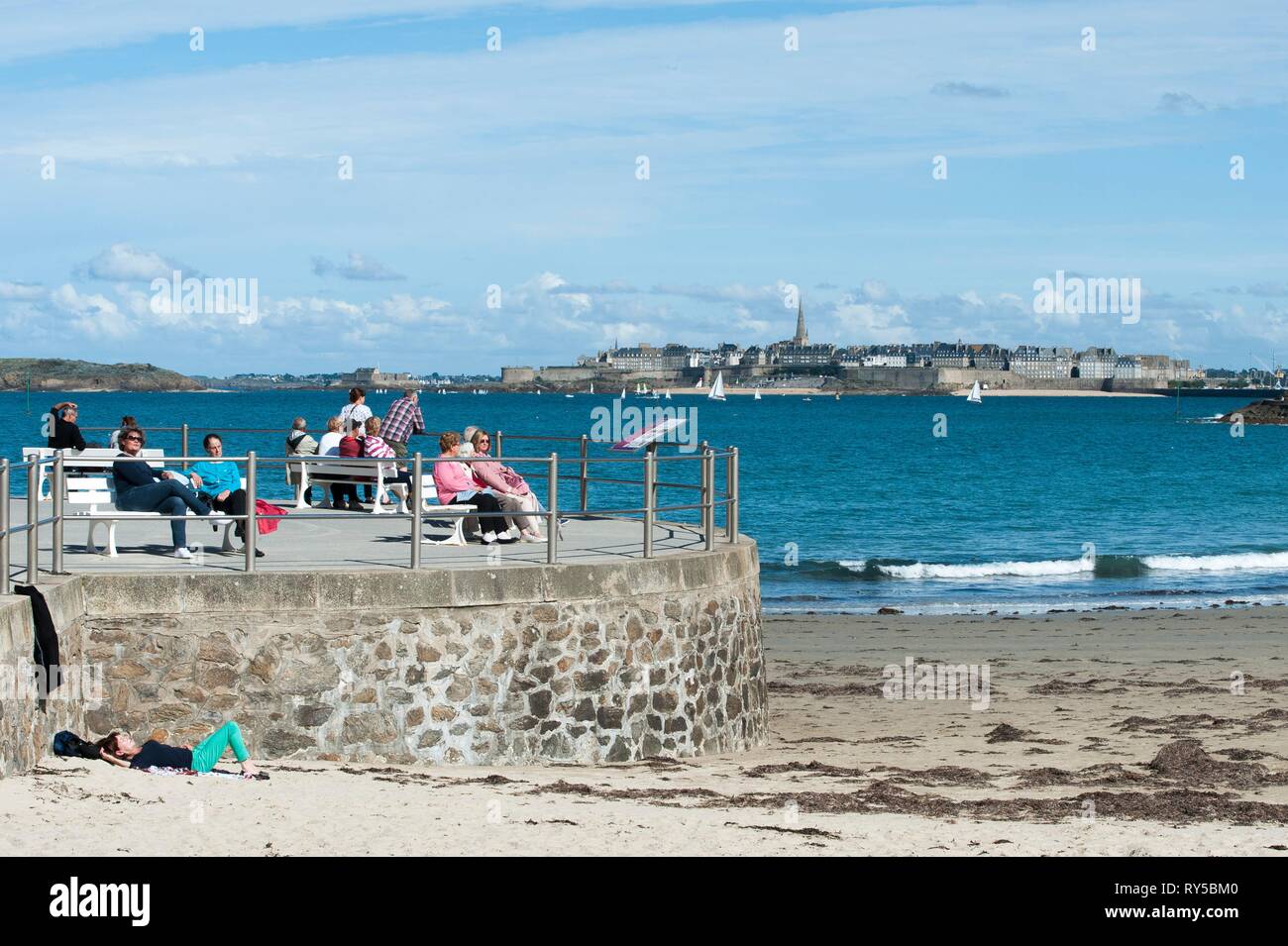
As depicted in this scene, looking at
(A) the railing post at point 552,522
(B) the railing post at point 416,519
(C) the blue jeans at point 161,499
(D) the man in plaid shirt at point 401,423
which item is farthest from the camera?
(D) the man in plaid shirt at point 401,423

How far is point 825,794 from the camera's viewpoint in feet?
35.4

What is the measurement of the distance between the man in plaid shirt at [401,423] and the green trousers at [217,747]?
6998mm

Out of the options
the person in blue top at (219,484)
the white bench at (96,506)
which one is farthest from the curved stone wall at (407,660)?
the person in blue top at (219,484)

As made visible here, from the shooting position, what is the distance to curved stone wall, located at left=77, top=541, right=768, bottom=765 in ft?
34.5

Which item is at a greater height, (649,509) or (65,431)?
(65,431)

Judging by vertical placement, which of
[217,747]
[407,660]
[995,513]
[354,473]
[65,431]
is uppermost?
[65,431]

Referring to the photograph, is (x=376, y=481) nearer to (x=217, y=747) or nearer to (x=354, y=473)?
(x=354, y=473)

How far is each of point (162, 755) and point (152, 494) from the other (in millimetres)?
3113

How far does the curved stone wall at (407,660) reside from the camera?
1052 centimetres

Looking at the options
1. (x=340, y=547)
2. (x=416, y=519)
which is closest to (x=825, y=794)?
(x=416, y=519)

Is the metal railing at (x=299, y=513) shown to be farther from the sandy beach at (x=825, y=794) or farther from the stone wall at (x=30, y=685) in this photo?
the sandy beach at (x=825, y=794)

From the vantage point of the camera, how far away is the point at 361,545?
13.0 metres
